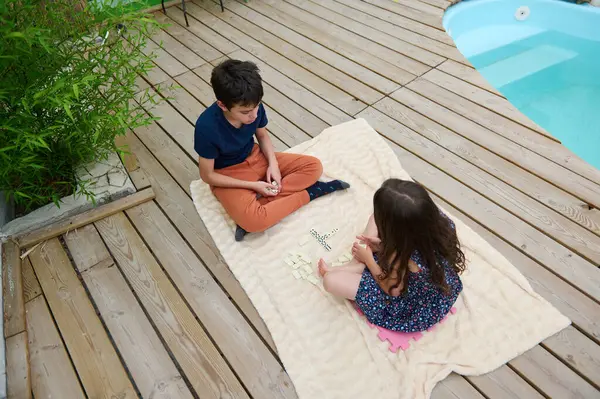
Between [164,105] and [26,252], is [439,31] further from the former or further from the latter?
[26,252]

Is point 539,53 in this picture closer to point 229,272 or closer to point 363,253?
point 363,253

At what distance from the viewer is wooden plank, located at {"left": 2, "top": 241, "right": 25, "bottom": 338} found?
1453 mm

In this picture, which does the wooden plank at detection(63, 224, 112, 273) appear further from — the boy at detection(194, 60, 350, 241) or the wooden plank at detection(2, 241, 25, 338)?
the boy at detection(194, 60, 350, 241)

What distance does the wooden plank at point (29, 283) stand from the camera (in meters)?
1.57

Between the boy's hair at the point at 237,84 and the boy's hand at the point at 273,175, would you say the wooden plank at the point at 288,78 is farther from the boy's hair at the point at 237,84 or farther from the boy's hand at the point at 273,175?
the boy's hair at the point at 237,84

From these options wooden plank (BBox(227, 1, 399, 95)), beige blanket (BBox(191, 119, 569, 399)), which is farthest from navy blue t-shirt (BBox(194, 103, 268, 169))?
wooden plank (BBox(227, 1, 399, 95))

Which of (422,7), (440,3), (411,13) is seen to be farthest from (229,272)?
(440,3)

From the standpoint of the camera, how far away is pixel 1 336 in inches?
54.9

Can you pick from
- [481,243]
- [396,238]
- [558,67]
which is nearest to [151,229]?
[396,238]

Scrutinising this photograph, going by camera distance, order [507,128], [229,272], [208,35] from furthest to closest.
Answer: [208,35]
[507,128]
[229,272]

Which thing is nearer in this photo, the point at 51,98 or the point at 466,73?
the point at 51,98

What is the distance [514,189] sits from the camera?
6.08 ft

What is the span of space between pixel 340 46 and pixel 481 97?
1041mm

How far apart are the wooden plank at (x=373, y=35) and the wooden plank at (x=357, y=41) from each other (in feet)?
0.14
